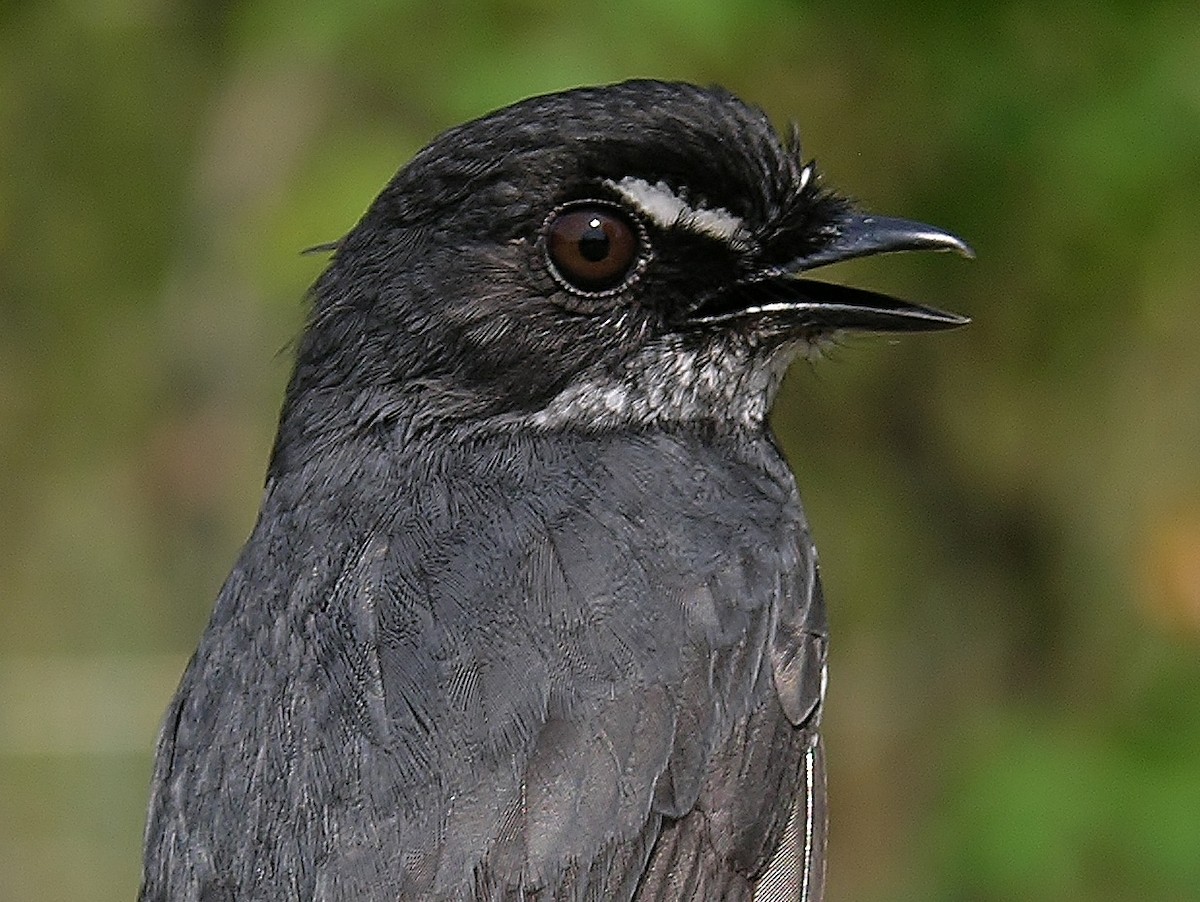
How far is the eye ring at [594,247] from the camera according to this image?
143 inches

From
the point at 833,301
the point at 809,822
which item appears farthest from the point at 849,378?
the point at 809,822

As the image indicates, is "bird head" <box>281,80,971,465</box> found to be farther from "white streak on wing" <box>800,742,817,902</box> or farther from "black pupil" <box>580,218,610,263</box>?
"white streak on wing" <box>800,742,817,902</box>

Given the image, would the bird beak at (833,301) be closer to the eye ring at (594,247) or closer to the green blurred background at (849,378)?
the eye ring at (594,247)

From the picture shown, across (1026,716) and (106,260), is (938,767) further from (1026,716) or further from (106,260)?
(106,260)

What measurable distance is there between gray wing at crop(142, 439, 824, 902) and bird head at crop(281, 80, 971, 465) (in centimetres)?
15

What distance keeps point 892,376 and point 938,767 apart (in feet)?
4.78

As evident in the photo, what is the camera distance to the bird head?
3650 mm

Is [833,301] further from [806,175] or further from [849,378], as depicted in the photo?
[849,378]

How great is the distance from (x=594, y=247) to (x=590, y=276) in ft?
0.19

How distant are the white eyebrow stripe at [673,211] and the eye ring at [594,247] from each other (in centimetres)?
3

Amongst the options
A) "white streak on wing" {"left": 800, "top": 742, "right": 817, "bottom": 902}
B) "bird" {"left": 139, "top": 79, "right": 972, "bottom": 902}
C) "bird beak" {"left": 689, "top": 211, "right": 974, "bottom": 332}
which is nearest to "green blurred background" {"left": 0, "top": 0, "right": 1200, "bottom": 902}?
"bird beak" {"left": 689, "top": 211, "right": 974, "bottom": 332}

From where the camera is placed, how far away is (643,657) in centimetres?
339

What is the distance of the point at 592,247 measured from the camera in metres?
3.67

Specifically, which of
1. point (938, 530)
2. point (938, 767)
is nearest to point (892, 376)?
point (938, 530)
